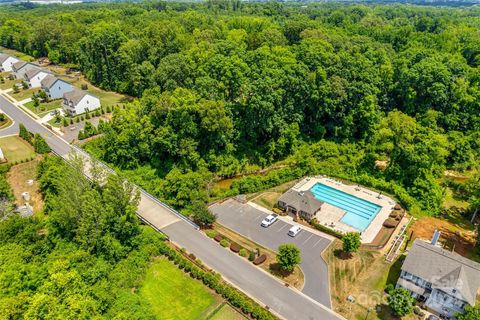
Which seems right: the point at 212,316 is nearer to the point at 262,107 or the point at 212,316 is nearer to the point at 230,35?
the point at 262,107

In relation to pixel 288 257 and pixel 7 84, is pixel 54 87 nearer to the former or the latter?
pixel 7 84

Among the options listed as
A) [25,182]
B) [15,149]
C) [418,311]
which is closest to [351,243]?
[418,311]

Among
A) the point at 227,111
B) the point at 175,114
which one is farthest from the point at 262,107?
the point at 175,114

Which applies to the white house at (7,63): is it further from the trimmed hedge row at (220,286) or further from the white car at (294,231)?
the white car at (294,231)

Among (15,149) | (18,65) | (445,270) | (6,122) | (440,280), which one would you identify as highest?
(18,65)

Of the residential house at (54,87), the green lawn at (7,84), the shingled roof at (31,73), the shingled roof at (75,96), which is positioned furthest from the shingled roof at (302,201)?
the green lawn at (7,84)

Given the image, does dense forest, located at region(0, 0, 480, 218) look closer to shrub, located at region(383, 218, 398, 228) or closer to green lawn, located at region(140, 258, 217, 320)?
shrub, located at region(383, 218, 398, 228)
